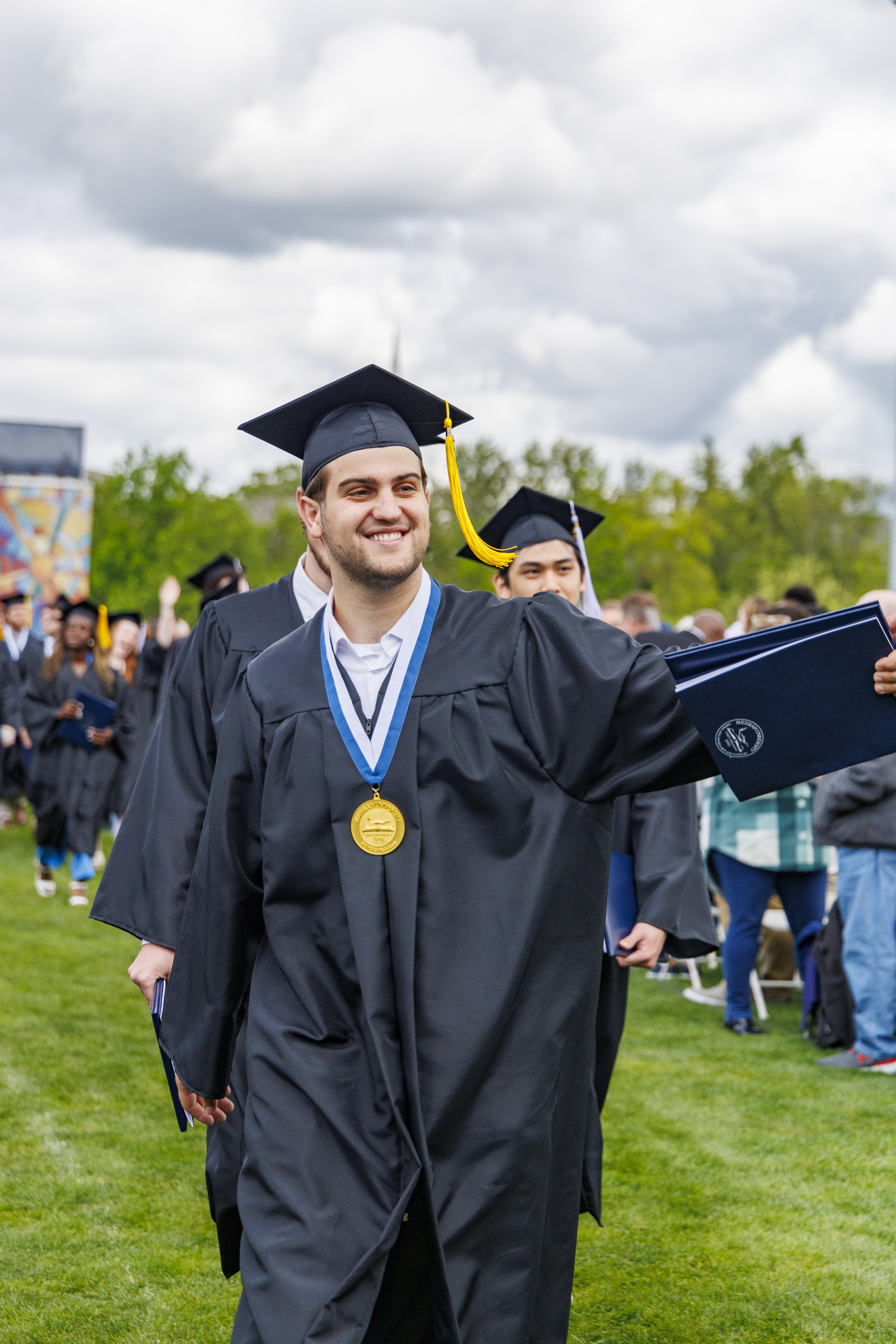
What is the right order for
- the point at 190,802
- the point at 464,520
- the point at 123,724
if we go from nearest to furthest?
the point at 464,520 → the point at 190,802 → the point at 123,724

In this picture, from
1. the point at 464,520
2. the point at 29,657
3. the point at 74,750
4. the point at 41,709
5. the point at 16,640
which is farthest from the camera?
the point at 16,640

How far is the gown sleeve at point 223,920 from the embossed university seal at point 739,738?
90cm

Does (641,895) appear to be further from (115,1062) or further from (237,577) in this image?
(115,1062)

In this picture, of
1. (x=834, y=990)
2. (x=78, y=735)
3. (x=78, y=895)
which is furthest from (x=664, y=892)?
(x=78, y=735)

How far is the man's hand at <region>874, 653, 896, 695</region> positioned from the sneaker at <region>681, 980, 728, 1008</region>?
6.10 metres

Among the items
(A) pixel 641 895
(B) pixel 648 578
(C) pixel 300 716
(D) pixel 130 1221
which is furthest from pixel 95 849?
(B) pixel 648 578

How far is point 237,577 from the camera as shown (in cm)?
573

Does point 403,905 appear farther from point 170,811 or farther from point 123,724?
point 123,724

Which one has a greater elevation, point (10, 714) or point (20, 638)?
point (20, 638)

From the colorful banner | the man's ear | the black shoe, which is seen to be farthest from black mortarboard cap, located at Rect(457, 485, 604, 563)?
the colorful banner

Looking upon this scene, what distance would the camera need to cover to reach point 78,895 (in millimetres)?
10961

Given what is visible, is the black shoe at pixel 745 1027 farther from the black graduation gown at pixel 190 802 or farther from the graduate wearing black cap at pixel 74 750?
the graduate wearing black cap at pixel 74 750

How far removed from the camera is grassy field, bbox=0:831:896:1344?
13.3ft

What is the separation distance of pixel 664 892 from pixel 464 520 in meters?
1.59
